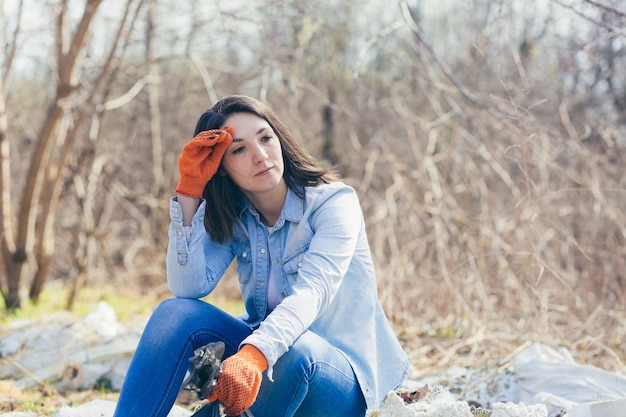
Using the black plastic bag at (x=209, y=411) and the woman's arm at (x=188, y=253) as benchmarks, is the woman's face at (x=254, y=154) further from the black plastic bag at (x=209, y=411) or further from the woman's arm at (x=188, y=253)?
the black plastic bag at (x=209, y=411)

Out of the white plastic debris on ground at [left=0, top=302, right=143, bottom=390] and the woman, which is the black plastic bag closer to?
the woman

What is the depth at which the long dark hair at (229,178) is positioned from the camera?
8.63 feet

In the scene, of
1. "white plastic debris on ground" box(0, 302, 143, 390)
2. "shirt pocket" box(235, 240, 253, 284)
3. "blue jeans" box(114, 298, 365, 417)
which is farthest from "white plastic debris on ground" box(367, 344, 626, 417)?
"white plastic debris on ground" box(0, 302, 143, 390)

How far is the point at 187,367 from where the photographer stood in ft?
7.71

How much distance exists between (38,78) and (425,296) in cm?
572

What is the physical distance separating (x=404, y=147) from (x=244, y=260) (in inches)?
193

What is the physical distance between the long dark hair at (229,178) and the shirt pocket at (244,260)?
5 cm

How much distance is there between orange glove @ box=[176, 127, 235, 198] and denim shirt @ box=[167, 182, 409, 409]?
3.0 inches

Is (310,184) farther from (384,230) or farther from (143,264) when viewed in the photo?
(143,264)

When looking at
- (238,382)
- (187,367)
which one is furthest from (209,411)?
(238,382)

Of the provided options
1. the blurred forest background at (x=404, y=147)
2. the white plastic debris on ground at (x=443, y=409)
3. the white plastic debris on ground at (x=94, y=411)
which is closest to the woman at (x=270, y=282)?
the white plastic debris on ground at (x=443, y=409)

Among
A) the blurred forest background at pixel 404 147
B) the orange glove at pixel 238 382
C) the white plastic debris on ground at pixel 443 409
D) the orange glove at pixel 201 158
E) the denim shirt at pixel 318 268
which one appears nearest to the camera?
the orange glove at pixel 238 382

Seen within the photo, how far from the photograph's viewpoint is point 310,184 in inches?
104

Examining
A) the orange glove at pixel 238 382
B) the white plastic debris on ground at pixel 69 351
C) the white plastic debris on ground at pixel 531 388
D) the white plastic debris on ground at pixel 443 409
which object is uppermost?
the orange glove at pixel 238 382
